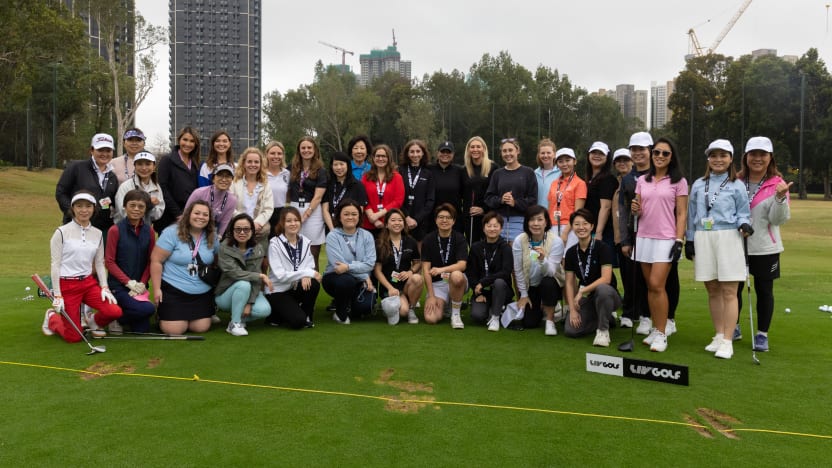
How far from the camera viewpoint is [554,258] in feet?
22.7

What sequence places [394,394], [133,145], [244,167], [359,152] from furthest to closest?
[359,152] < [244,167] < [133,145] < [394,394]

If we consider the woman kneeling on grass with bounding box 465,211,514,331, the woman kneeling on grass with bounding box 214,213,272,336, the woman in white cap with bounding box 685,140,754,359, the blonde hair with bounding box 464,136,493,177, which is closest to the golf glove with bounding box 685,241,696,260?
the woman in white cap with bounding box 685,140,754,359

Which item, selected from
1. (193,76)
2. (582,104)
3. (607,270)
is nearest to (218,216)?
(607,270)

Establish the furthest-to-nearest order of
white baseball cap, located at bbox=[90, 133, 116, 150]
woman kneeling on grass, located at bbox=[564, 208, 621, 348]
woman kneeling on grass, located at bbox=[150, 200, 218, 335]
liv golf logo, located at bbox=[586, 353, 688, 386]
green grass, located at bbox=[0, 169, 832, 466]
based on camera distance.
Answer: white baseball cap, located at bbox=[90, 133, 116, 150], woman kneeling on grass, located at bbox=[150, 200, 218, 335], woman kneeling on grass, located at bbox=[564, 208, 621, 348], liv golf logo, located at bbox=[586, 353, 688, 386], green grass, located at bbox=[0, 169, 832, 466]

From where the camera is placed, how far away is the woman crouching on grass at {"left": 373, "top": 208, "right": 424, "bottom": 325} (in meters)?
7.28

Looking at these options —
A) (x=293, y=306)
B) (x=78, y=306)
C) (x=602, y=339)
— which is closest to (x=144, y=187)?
(x=78, y=306)

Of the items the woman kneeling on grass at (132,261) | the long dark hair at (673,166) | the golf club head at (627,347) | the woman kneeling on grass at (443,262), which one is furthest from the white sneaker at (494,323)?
the woman kneeling on grass at (132,261)

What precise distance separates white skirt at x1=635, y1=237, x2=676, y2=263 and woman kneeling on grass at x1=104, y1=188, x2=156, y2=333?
4.78 m

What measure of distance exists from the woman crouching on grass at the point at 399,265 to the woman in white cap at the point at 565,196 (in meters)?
1.65

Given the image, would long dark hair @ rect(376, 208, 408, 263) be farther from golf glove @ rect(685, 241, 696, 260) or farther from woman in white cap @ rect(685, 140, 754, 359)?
woman in white cap @ rect(685, 140, 754, 359)

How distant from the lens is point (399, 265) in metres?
7.43

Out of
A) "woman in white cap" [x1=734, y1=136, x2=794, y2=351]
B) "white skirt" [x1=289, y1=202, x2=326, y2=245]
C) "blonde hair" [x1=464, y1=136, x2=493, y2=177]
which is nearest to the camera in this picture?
"woman in white cap" [x1=734, y1=136, x2=794, y2=351]

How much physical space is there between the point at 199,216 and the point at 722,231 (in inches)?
198

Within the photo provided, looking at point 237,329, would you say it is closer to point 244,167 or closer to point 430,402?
point 244,167
